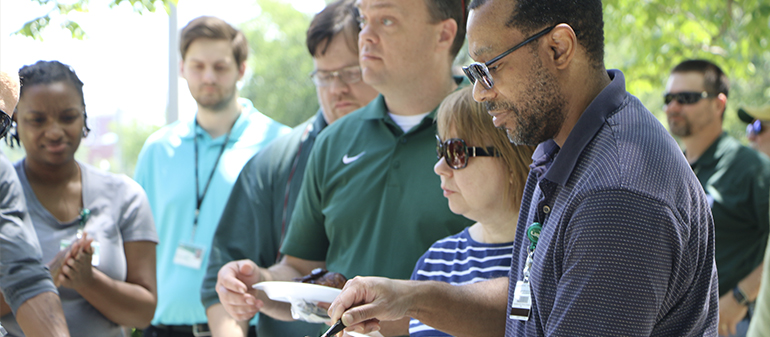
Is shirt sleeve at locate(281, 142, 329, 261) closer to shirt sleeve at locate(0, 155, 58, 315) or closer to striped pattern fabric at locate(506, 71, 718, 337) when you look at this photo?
shirt sleeve at locate(0, 155, 58, 315)

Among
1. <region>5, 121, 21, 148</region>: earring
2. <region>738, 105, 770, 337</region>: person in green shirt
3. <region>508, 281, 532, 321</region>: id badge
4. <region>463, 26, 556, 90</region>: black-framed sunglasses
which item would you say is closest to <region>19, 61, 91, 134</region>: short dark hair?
<region>5, 121, 21, 148</region>: earring

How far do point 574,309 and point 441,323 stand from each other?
0.69 m

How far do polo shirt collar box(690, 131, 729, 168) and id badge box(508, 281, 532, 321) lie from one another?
4.05 metres

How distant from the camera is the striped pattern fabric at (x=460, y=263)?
7.59 feet

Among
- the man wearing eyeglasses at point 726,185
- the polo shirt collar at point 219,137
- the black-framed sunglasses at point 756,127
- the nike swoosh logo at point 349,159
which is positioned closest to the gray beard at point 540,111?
the nike swoosh logo at point 349,159

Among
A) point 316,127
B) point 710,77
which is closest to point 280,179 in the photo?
point 316,127

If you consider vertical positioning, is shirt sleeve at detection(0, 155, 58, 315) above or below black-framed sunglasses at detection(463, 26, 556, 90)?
below

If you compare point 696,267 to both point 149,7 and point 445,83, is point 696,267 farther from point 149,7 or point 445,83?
point 149,7

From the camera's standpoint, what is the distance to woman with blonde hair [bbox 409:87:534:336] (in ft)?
7.66

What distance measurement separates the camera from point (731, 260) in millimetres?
4887

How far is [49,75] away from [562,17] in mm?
2050

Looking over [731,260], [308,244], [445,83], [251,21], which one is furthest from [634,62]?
[251,21]

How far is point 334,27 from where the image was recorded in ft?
12.4

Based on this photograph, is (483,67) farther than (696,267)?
Yes
